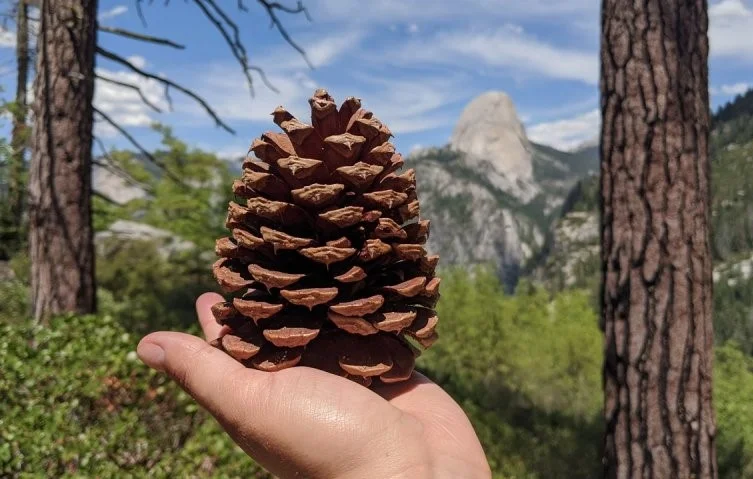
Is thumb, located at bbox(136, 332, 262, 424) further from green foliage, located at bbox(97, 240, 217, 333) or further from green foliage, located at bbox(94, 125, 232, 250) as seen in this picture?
green foliage, located at bbox(94, 125, 232, 250)

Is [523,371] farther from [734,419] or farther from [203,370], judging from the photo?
[203,370]

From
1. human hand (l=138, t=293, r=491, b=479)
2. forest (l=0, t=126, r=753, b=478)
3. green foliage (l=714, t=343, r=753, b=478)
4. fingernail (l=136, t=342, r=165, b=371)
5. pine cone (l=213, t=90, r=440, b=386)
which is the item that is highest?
pine cone (l=213, t=90, r=440, b=386)

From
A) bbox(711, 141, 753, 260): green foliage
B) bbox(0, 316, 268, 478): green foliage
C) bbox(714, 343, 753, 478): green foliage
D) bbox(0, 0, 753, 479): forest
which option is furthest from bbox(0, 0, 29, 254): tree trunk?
bbox(711, 141, 753, 260): green foliage

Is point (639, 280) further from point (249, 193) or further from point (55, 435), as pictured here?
point (55, 435)

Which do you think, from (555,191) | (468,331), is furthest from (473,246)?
(468,331)

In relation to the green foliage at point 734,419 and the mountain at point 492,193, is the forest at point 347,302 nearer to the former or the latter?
the green foliage at point 734,419

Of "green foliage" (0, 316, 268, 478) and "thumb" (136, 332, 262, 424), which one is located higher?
"thumb" (136, 332, 262, 424)

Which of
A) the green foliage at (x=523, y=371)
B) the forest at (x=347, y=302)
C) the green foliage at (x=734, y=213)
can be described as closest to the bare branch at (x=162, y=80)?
the forest at (x=347, y=302)

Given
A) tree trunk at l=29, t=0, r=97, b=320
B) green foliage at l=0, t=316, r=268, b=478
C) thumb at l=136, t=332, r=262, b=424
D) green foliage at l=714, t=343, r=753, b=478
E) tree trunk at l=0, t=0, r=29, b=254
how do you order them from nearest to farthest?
thumb at l=136, t=332, r=262, b=424
green foliage at l=0, t=316, r=268, b=478
tree trunk at l=29, t=0, r=97, b=320
green foliage at l=714, t=343, r=753, b=478
tree trunk at l=0, t=0, r=29, b=254

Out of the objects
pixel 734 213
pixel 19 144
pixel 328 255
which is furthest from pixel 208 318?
pixel 734 213
